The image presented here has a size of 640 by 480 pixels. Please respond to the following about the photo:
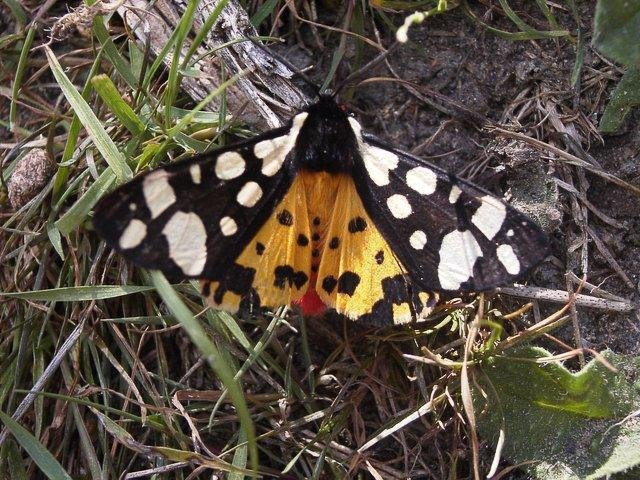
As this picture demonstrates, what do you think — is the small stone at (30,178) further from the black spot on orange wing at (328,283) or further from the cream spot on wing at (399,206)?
the cream spot on wing at (399,206)

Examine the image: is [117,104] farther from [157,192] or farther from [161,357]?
[161,357]

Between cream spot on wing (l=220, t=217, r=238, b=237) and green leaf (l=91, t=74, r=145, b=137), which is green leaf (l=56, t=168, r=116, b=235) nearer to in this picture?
green leaf (l=91, t=74, r=145, b=137)

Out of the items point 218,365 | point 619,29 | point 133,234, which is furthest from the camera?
point 619,29

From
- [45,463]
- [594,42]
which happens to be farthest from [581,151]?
[45,463]

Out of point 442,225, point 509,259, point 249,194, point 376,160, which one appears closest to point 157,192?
point 249,194

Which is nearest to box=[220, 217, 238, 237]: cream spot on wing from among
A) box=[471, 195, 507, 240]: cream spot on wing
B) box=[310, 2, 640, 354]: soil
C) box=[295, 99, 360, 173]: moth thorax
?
box=[295, 99, 360, 173]: moth thorax

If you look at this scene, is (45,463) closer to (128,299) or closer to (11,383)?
(11,383)
